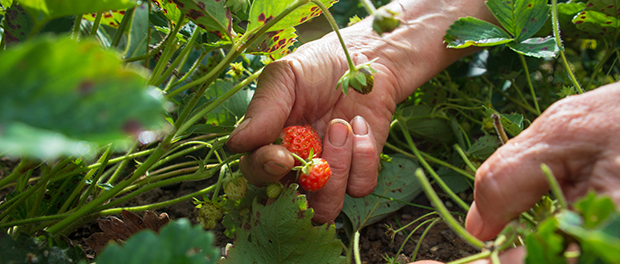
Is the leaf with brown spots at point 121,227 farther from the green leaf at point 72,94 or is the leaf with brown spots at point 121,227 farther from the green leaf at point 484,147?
the green leaf at point 484,147

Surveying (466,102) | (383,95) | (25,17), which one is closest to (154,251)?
(25,17)

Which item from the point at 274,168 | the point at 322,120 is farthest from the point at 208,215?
the point at 322,120

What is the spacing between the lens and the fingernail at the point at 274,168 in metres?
0.74

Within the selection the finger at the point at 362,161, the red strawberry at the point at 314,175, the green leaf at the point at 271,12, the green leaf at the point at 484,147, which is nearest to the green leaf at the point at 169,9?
the green leaf at the point at 271,12

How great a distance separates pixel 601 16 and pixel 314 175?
833 millimetres

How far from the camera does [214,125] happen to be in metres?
0.85

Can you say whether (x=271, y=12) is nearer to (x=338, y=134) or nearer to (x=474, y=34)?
(x=338, y=134)

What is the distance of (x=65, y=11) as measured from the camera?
0.41 m

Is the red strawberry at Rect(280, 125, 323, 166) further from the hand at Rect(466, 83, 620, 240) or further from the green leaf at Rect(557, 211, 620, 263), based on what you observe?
the green leaf at Rect(557, 211, 620, 263)

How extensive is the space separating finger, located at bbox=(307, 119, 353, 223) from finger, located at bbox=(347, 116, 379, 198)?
0.03 m

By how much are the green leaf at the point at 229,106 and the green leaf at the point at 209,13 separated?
0.41 m

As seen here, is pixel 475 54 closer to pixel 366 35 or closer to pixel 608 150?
pixel 366 35

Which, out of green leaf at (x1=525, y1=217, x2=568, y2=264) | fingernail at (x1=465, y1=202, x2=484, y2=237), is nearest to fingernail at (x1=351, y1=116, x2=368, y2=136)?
fingernail at (x1=465, y1=202, x2=484, y2=237)

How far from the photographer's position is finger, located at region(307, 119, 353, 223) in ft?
2.91
